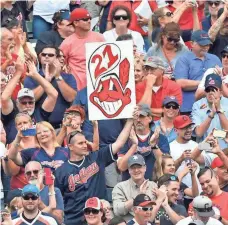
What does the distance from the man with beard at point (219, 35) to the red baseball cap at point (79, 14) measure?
1.79 meters

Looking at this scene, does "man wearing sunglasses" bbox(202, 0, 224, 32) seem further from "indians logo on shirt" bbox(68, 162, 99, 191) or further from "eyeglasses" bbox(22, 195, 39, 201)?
"eyeglasses" bbox(22, 195, 39, 201)

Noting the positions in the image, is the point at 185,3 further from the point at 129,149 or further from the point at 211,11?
the point at 129,149

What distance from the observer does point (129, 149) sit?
18.0 m

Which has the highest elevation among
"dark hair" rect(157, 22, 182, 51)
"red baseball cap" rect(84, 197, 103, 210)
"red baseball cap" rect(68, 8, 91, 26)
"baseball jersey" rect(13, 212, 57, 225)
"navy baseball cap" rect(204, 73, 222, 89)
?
"red baseball cap" rect(68, 8, 91, 26)

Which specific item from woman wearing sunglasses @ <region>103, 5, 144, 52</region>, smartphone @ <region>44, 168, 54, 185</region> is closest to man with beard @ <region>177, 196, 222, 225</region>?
smartphone @ <region>44, 168, 54, 185</region>

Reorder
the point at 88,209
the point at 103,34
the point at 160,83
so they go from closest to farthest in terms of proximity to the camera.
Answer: the point at 88,209 → the point at 160,83 → the point at 103,34

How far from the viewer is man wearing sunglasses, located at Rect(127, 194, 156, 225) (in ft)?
55.2

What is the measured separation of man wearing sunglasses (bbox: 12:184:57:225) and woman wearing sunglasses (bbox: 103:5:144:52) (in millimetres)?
4728

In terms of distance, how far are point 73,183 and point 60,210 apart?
516 millimetres

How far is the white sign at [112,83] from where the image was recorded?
1795cm

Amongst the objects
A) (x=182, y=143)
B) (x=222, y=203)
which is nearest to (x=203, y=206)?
(x=222, y=203)

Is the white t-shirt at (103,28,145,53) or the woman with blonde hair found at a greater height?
the white t-shirt at (103,28,145,53)

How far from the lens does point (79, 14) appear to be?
67.4ft

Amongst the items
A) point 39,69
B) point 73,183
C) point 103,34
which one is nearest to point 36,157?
point 73,183
